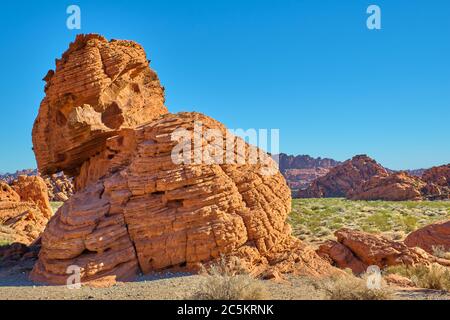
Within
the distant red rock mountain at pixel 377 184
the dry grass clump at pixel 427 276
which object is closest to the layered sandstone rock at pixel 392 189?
the distant red rock mountain at pixel 377 184

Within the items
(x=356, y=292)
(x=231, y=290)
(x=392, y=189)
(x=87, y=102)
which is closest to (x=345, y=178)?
(x=392, y=189)

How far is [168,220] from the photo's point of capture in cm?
1050

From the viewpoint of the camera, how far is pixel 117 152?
13.6 m

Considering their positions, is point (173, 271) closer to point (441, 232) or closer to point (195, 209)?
point (195, 209)

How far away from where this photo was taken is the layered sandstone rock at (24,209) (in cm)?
2177

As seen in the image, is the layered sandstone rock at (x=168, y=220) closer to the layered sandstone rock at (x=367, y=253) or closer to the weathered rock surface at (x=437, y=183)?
the layered sandstone rock at (x=367, y=253)

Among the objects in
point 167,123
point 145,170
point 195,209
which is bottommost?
point 195,209

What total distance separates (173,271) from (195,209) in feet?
5.56

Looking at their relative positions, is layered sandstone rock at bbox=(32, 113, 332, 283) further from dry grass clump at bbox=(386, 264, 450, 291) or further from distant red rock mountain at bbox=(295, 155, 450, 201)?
distant red rock mountain at bbox=(295, 155, 450, 201)

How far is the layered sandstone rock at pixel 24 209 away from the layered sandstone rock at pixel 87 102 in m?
7.11

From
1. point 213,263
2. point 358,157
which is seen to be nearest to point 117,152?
point 213,263

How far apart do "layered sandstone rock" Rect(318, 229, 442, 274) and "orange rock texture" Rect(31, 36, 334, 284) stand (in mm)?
2723

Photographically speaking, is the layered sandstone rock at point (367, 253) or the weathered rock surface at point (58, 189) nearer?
the layered sandstone rock at point (367, 253)
